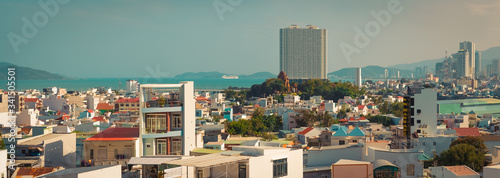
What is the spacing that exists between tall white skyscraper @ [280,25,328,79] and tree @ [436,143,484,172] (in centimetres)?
5779

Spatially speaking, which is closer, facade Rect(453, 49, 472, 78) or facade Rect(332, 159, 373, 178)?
facade Rect(332, 159, 373, 178)

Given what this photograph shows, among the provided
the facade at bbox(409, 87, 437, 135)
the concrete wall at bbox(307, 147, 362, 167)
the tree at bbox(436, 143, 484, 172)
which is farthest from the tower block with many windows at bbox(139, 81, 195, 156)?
the facade at bbox(409, 87, 437, 135)

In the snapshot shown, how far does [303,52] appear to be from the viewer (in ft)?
226

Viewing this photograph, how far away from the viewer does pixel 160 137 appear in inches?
266

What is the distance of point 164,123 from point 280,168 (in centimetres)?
218

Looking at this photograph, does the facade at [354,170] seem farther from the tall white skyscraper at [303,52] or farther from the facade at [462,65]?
the tall white skyscraper at [303,52]

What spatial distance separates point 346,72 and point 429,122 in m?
70.9

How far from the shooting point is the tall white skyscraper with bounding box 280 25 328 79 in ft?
220

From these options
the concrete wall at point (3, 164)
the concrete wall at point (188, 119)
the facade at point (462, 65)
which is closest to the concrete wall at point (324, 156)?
the concrete wall at point (188, 119)

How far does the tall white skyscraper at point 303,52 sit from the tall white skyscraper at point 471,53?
17534 mm

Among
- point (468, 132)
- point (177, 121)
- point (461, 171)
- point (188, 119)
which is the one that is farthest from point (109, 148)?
point (468, 132)

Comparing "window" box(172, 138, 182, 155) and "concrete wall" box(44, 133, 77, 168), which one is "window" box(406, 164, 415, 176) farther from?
"concrete wall" box(44, 133, 77, 168)

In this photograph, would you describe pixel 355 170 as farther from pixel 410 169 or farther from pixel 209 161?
pixel 209 161

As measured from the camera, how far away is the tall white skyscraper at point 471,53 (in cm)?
5594
